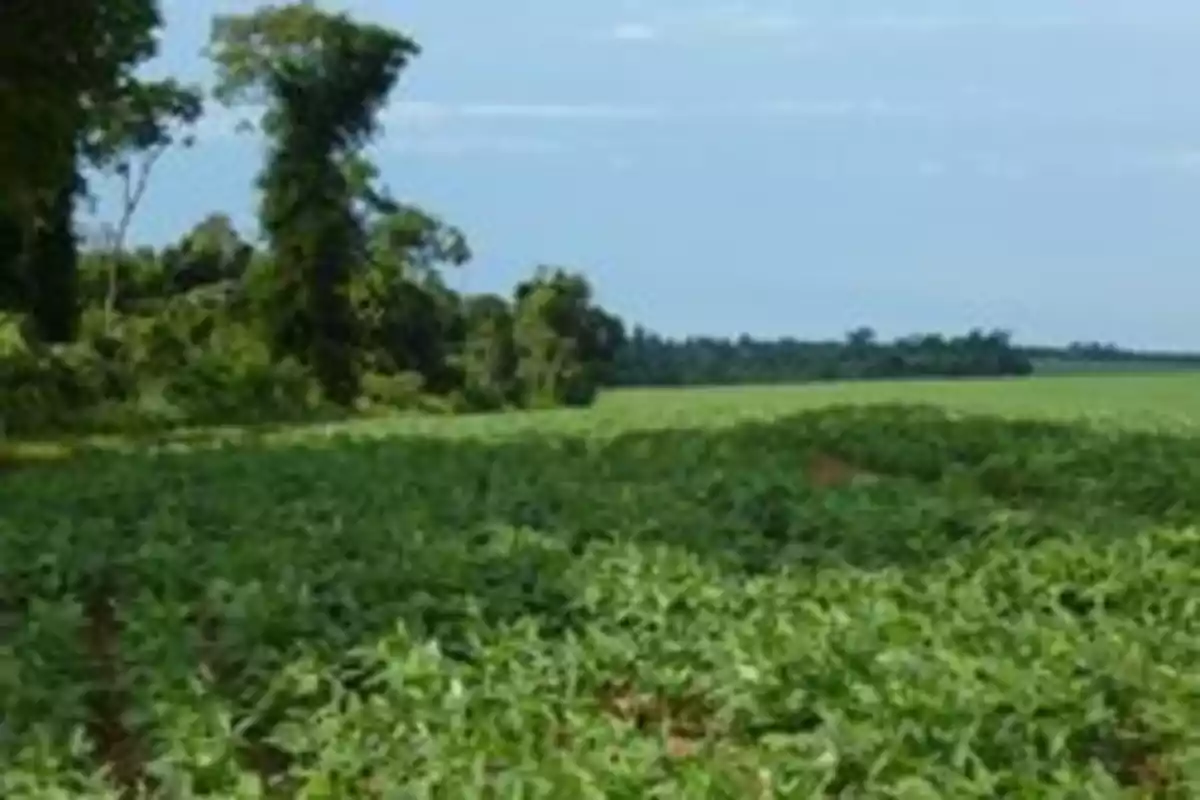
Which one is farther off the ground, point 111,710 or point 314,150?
point 314,150

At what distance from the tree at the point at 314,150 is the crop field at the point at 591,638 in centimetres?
3429

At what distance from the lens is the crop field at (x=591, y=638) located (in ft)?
23.0

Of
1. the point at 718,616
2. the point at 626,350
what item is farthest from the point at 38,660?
the point at 626,350

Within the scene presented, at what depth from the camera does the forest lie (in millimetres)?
40719

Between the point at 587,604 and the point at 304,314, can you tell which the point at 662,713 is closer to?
the point at 587,604

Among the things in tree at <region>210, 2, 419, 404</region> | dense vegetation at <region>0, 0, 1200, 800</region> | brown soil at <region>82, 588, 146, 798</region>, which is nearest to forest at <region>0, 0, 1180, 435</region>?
tree at <region>210, 2, 419, 404</region>

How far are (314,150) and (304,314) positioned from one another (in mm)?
3559

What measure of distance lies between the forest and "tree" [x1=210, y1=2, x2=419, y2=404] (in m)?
0.04

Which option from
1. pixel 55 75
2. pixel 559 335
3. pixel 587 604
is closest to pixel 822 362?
pixel 559 335

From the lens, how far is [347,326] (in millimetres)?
52688

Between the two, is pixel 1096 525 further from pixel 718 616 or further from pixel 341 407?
pixel 341 407

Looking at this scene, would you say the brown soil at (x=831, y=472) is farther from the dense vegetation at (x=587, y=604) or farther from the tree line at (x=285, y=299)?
the tree line at (x=285, y=299)

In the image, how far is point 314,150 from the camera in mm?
52438

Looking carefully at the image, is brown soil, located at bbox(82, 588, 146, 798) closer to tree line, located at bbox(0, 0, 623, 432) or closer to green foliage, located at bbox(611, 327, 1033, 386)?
tree line, located at bbox(0, 0, 623, 432)
